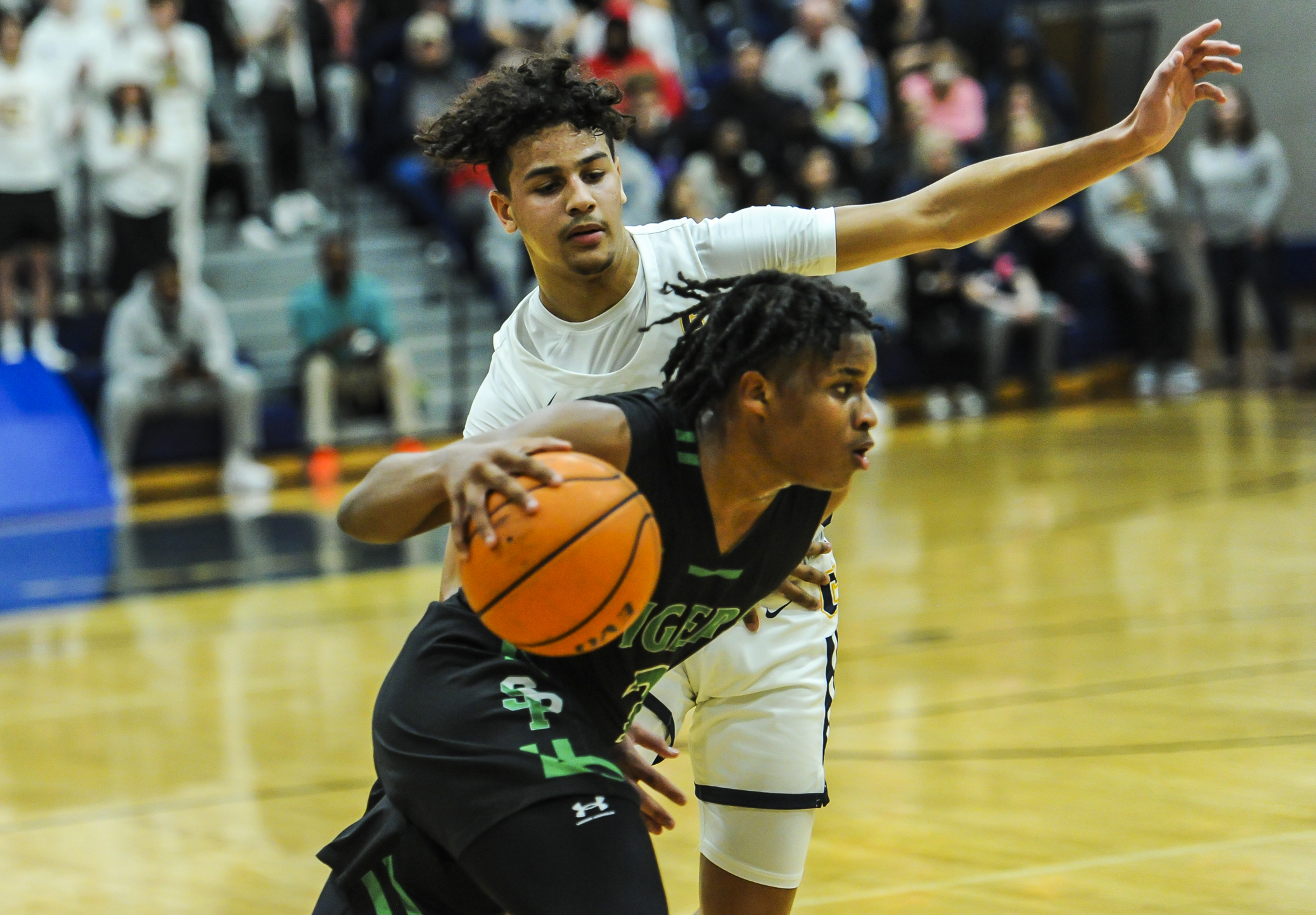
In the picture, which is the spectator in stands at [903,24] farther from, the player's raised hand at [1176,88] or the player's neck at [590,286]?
the player's neck at [590,286]

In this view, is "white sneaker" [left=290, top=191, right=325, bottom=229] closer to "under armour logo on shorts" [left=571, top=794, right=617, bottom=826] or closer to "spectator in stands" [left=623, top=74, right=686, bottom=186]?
"spectator in stands" [left=623, top=74, right=686, bottom=186]

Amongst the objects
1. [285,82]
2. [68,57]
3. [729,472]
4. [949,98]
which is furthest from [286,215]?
[729,472]

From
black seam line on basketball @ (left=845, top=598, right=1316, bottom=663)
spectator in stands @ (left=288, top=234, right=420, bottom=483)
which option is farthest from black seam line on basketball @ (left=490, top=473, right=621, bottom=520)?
spectator in stands @ (left=288, top=234, right=420, bottom=483)

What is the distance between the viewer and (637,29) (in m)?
13.3

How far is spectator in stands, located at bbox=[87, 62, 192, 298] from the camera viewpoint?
11.3m

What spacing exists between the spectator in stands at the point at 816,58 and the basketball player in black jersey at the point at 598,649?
11.8 m

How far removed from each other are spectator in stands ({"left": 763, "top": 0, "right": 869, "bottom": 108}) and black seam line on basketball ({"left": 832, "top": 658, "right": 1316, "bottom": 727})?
9.28 metres

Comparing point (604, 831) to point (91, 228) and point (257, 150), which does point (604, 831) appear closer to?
point (91, 228)

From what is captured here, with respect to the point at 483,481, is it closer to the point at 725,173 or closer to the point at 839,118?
the point at 725,173

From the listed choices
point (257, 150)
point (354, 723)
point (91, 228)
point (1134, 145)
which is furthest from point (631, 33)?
point (1134, 145)

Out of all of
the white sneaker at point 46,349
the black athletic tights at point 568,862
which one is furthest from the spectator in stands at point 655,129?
the black athletic tights at point 568,862

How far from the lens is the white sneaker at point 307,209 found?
13018mm

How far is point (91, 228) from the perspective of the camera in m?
12.0

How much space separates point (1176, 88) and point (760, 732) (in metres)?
1.42
